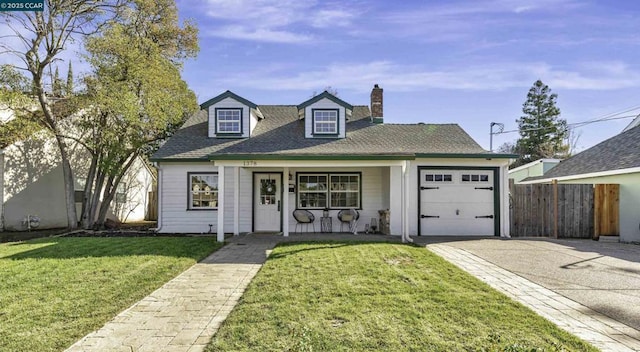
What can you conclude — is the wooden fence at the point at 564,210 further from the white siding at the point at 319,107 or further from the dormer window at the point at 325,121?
the dormer window at the point at 325,121

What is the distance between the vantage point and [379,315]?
4.39 m

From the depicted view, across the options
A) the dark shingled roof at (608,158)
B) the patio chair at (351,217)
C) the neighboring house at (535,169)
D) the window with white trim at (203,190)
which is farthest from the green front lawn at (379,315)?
the neighboring house at (535,169)

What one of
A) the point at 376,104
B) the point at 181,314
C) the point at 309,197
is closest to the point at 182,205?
the point at 309,197

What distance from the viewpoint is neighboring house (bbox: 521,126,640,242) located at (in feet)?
37.2

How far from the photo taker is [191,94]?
18.4 metres

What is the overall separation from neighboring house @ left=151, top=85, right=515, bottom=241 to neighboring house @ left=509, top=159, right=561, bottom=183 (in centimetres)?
933

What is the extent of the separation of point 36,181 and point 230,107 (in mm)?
8331

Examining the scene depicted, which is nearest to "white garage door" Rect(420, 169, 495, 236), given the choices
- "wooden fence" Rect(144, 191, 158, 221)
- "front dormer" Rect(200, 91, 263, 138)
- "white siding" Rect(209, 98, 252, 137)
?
"white siding" Rect(209, 98, 252, 137)

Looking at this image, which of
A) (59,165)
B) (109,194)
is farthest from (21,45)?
(109,194)

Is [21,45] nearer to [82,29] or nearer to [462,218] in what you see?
[82,29]

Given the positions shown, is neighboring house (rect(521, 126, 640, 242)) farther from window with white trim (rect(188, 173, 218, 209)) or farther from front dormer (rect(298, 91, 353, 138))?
window with white trim (rect(188, 173, 218, 209))

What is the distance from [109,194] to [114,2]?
25.0 ft

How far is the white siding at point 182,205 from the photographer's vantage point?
41.0ft

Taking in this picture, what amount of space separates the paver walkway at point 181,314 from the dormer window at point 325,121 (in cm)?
711
